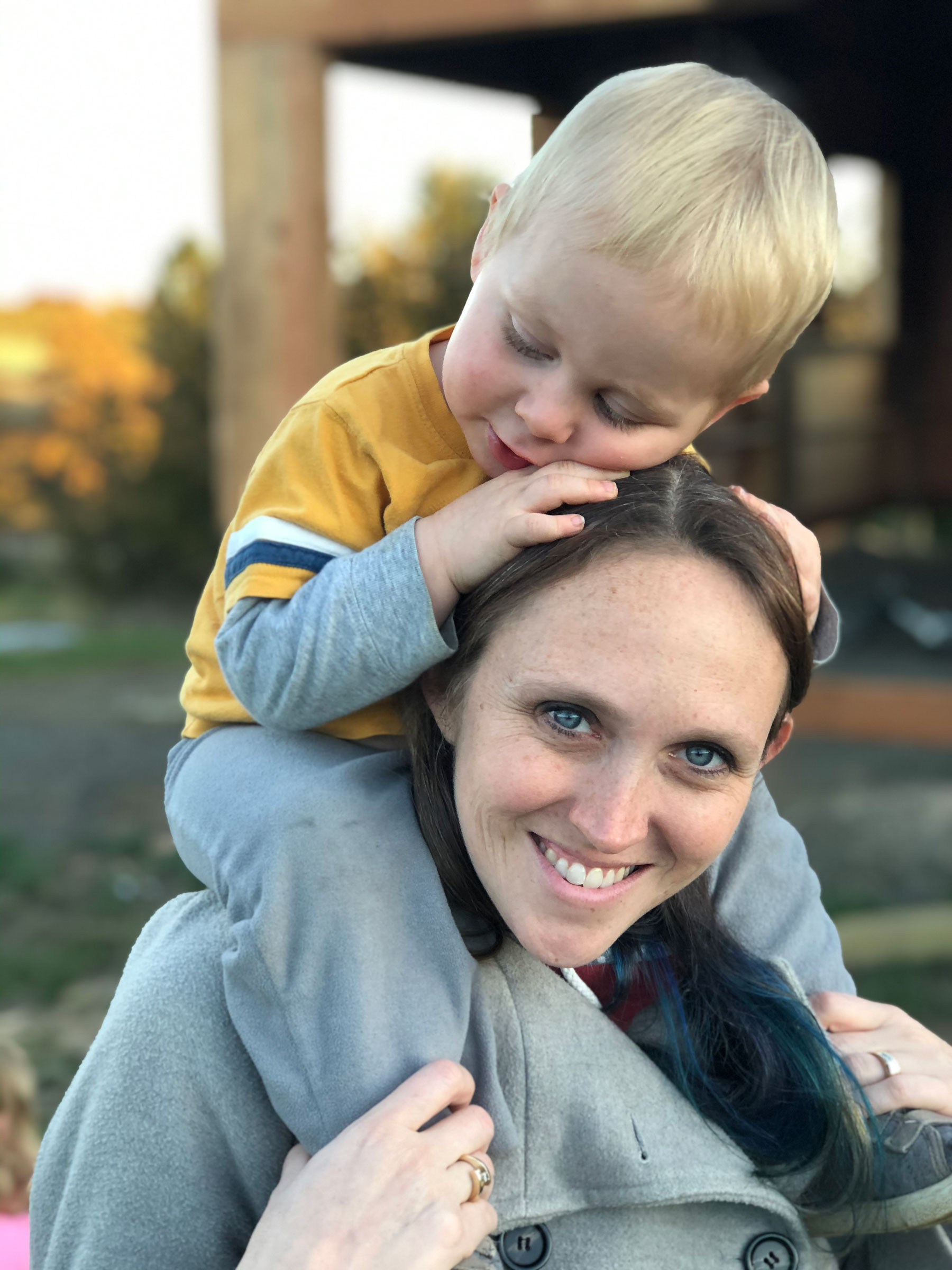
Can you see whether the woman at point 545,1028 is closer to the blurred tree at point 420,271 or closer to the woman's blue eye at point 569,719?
the woman's blue eye at point 569,719

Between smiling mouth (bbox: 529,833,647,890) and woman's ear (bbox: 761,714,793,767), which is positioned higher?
woman's ear (bbox: 761,714,793,767)

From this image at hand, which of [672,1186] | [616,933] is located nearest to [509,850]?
[616,933]

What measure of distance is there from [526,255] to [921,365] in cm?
1173

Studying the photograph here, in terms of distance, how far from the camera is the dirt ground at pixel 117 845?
464 cm

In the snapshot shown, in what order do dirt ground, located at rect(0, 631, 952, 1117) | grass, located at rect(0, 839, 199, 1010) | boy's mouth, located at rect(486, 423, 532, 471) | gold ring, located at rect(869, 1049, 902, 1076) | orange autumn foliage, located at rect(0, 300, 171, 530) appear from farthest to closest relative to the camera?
orange autumn foliage, located at rect(0, 300, 171, 530), grass, located at rect(0, 839, 199, 1010), dirt ground, located at rect(0, 631, 952, 1117), gold ring, located at rect(869, 1049, 902, 1076), boy's mouth, located at rect(486, 423, 532, 471)

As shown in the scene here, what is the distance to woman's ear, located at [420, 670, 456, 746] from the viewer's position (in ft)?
5.05

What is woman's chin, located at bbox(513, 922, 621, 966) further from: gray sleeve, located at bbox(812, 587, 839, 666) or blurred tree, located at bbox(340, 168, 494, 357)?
blurred tree, located at bbox(340, 168, 494, 357)

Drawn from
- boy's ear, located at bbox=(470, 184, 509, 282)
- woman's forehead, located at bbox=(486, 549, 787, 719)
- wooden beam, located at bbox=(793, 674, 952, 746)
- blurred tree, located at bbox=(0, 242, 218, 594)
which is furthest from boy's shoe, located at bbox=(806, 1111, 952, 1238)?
blurred tree, located at bbox=(0, 242, 218, 594)

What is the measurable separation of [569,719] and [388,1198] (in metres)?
0.48

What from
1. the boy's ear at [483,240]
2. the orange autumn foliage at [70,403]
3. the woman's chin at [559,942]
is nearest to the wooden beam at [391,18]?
the boy's ear at [483,240]

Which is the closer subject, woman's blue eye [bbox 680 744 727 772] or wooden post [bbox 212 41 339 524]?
woman's blue eye [bbox 680 744 727 772]

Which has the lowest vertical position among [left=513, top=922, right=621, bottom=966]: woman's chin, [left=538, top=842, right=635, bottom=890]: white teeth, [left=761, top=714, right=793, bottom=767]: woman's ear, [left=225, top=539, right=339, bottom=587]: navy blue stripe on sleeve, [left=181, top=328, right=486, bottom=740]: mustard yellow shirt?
[left=513, top=922, right=621, bottom=966]: woman's chin

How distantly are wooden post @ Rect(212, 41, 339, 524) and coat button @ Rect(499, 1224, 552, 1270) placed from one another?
4556 mm

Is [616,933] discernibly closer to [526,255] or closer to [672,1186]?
[672,1186]
